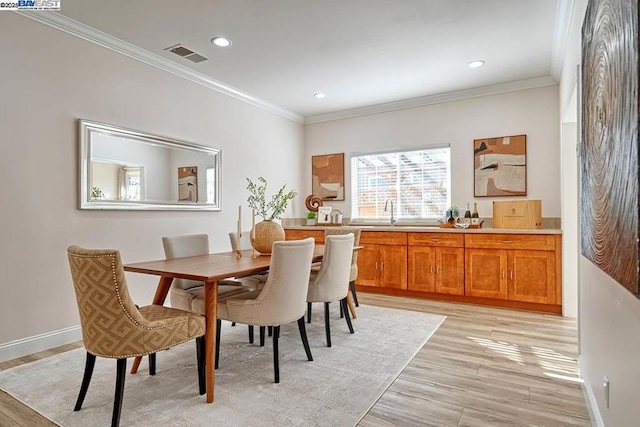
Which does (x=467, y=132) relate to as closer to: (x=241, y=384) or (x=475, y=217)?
(x=475, y=217)

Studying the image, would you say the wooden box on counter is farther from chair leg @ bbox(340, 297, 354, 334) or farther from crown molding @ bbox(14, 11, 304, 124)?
crown molding @ bbox(14, 11, 304, 124)

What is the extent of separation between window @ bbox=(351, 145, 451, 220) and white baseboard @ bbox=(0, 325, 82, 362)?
3.82 metres

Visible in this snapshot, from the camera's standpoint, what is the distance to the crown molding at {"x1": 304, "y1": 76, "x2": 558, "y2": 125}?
4363 mm

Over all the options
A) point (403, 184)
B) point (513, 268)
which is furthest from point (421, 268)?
point (403, 184)

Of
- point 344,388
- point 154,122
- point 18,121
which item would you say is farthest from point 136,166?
point 344,388

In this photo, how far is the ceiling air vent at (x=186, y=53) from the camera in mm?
3510

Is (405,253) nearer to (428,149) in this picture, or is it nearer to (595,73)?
(428,149)

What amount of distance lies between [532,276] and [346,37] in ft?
10.0

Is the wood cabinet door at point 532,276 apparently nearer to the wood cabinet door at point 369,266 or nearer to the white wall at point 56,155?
the wood cabinet door at point 369,266

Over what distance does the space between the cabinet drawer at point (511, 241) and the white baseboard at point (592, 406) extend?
1.87m

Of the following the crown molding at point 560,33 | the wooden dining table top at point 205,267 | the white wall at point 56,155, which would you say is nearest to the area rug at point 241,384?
the white wall at point 56,155

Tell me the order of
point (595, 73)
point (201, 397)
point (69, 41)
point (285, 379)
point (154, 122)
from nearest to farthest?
point (595, 73)
point (201, 397)
point (285, 379)
point (69, 41)
point (154, 122)

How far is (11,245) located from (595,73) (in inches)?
147

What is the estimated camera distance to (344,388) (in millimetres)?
2234
